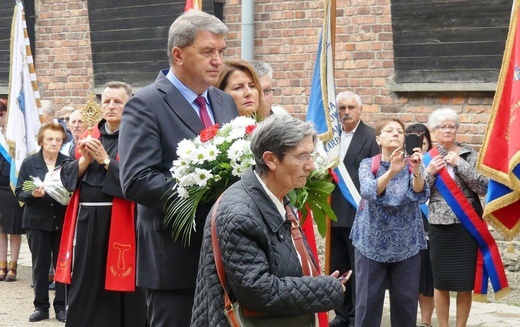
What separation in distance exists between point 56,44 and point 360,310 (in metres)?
8.25

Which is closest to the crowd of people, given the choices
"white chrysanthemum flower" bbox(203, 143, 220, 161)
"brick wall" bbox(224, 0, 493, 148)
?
"white chrysanthemum flower" bbox(203, 143, 220, 161)

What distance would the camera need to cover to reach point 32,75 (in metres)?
12.1

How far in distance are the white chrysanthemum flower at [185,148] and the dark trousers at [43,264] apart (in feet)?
18.3

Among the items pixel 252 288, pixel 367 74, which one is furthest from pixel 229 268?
pixel 367 74

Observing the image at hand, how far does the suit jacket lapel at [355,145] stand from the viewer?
31.6ft

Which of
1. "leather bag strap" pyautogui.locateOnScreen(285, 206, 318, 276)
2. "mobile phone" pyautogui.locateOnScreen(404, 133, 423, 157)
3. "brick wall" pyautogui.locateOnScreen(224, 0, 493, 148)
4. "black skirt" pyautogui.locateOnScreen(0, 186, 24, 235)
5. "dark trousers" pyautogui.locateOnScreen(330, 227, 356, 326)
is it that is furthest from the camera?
"black skirt" pyautogui.locateOnScreen(0, 186, 24, 235)

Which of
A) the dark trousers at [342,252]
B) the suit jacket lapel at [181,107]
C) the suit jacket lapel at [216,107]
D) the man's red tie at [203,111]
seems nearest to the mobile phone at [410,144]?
the dark trousers at [342,252]

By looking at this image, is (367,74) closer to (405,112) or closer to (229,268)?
(405,112)

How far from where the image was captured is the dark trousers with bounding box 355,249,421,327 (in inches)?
310

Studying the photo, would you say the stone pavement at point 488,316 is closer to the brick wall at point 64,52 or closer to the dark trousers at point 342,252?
the dark trousers at point 342,252

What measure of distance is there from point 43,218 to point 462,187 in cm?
407

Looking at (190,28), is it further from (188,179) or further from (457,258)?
(457,258)

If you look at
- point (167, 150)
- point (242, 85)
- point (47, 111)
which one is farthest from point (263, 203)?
point (47, 111)

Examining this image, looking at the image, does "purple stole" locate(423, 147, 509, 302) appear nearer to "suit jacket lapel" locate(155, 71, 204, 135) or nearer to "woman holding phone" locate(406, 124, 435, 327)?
"woman holding phone" locate(406, 124, 435, 327)
